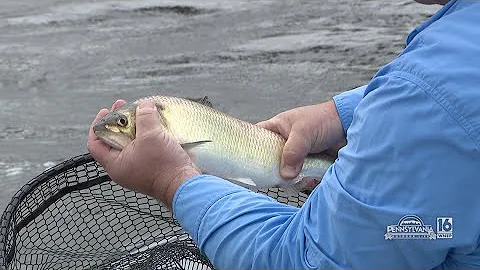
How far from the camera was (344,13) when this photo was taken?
13.7 m

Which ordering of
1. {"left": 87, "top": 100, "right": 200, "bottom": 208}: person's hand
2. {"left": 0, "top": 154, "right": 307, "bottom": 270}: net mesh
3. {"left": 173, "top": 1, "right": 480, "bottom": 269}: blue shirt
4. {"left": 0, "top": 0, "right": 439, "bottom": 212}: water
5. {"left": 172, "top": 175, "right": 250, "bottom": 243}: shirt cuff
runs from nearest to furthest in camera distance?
{"left": 173, "top": 1, "right": 480, "bottom": 269}: blue shirt → {"left": 172, "top": 175, "right": 250, "bottom": 243}: shirt cuff → {"left": 87, "top": 100, "right": 200, "bottom": 208}: person's hand → {"left": 0, "top": 154, "right": 307, "bottom": 270}: net mesh → {"left": 0, "top": 0, "right": 439, "bottom": 212}: water

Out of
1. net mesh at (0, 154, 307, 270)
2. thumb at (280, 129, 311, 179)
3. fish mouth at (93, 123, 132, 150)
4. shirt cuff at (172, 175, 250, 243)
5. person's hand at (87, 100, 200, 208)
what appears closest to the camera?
shirt cuff at (172, 175, 250, 243)

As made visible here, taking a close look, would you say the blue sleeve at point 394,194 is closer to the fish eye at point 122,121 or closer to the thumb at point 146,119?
the thumb at point 146,119

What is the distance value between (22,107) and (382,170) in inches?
320

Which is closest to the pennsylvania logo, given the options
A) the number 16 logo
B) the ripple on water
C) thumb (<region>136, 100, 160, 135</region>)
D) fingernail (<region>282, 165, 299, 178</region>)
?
the number 16 logo

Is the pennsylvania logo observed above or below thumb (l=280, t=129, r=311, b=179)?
above

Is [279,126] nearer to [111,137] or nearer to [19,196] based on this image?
[111,137]

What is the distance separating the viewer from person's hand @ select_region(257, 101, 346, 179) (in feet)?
10.7

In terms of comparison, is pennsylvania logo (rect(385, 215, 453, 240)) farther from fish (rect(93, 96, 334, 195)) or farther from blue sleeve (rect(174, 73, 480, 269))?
fish (rect(93, 96, 334, 195))

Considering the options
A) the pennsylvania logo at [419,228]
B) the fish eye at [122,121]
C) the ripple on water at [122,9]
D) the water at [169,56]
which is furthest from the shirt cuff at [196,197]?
the ripple on water at [122,9]

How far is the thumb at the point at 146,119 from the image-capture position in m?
2.75

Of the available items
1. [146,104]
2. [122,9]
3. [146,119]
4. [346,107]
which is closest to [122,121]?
[146,104]

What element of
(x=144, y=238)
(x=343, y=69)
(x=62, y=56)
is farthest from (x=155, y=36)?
(x=144, y=238)

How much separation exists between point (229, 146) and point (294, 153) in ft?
0.95
